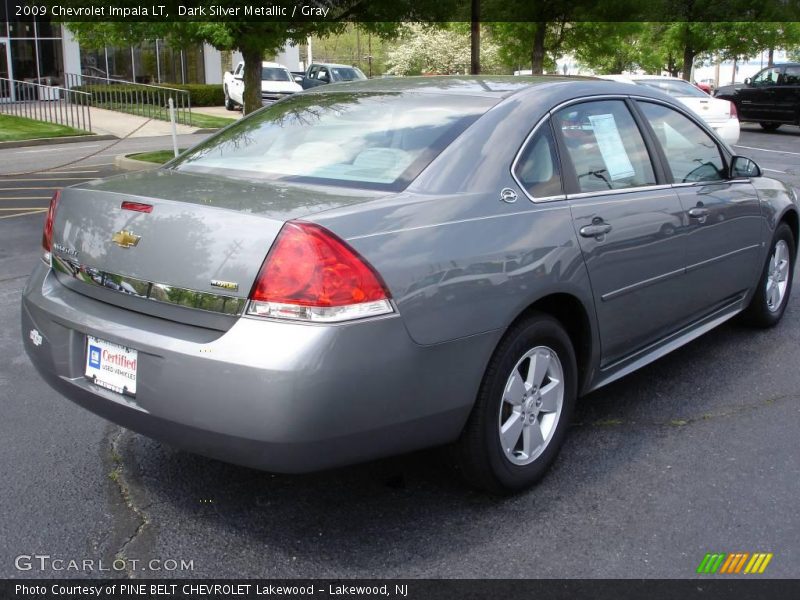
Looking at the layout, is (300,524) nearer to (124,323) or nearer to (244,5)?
(124,323)

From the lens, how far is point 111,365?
10.3 ft

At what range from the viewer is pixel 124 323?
122 inches

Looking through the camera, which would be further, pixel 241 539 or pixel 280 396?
pixel 241 539

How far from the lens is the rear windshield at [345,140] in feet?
11.4

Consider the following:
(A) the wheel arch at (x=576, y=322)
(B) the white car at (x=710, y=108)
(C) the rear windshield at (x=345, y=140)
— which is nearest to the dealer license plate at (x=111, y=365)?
(C) the rear windshield at (x=345, y=140)

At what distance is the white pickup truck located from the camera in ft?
91.6

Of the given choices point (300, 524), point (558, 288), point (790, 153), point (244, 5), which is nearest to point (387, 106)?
point (558, 288)

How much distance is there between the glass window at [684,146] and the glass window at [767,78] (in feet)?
73.6

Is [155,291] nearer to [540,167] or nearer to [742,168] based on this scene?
[540,167]

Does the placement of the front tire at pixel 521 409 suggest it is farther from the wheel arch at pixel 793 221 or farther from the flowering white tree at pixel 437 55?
the flowering white tree at pixel 437 55

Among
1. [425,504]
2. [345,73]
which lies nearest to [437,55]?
[345,73]

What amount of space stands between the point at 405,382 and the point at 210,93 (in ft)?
111

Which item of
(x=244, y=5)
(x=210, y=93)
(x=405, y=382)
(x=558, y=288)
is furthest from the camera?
(x=210, y=93)
